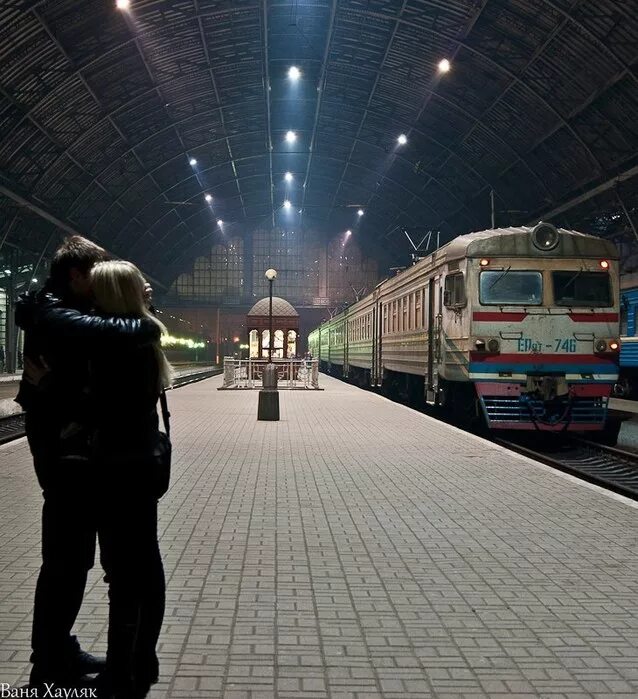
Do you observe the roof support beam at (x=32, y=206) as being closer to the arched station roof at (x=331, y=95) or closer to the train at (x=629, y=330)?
the arched station roof at (x=331, y=95)

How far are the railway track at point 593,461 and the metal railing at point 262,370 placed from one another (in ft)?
58.8

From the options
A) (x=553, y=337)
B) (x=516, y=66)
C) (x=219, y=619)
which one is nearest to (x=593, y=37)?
(x=516, y=66)

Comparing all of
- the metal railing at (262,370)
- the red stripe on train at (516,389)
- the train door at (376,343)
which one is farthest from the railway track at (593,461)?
the metal railing at (262,370)

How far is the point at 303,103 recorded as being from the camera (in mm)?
44375

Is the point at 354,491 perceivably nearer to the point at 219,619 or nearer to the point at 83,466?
the point at 219,619

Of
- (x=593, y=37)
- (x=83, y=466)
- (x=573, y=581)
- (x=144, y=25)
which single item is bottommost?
(x=573, y=581)

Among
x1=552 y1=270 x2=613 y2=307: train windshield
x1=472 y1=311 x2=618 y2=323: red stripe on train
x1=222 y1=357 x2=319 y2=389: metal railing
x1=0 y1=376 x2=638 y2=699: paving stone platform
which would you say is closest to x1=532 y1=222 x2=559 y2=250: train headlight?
x1=552 y1=270 x2=613 y2=307: train windshield

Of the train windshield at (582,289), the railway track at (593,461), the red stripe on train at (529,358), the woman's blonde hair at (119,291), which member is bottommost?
the railway track at (593,461)

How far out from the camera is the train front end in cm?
1327

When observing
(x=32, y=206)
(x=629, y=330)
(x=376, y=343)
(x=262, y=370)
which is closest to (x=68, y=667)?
(x=376, y=343)

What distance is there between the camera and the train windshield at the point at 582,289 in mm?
13875

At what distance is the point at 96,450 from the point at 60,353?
1.39ft

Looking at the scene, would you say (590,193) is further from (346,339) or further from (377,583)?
(377,583)

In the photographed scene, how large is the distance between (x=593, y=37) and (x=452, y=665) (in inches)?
976
